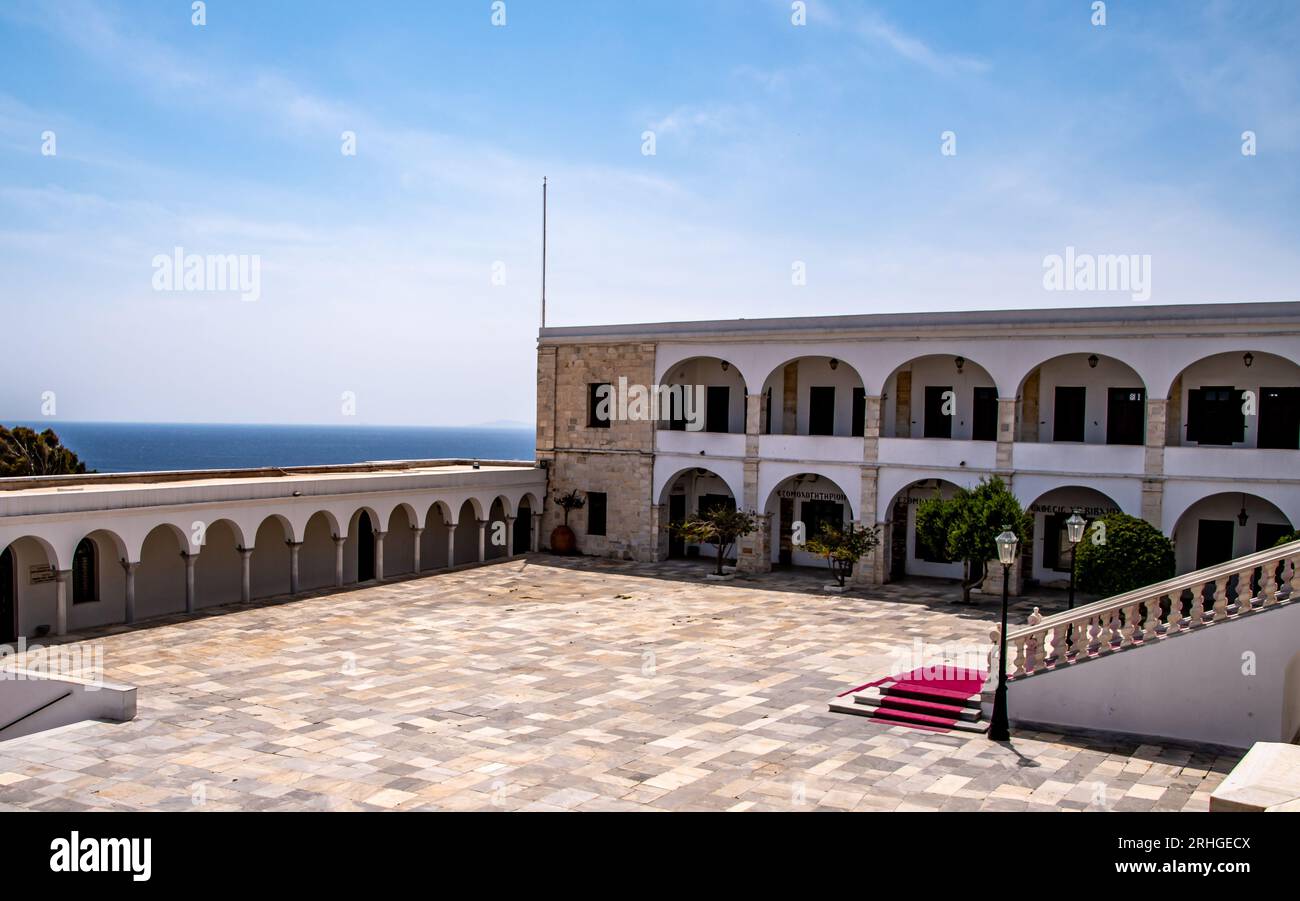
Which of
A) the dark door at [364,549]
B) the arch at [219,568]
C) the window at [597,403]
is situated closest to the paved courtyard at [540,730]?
the arch at [219,568]

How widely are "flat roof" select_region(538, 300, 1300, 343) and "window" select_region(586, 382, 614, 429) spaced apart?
1.59 m

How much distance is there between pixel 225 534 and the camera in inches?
985

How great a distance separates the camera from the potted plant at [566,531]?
106 ft

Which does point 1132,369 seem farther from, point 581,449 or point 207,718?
point 207,718

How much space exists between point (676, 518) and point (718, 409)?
367 cm

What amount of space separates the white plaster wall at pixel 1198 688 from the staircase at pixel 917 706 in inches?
39.5

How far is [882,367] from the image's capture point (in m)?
27.5

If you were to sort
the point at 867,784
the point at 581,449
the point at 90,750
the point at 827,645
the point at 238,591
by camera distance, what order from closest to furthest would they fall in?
the point at 867,784, the point at 90,750, the point at 827,645, the point at 238,591, the point at 581,449

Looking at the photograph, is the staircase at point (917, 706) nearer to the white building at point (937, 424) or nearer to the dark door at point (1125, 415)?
the white building at point (937, 424)

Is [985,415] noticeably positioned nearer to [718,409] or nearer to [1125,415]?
[1125,415]

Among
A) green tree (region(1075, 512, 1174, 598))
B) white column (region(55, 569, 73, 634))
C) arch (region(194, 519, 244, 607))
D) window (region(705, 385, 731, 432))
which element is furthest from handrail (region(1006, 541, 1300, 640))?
arch (region(194, 519, 244, 607))
